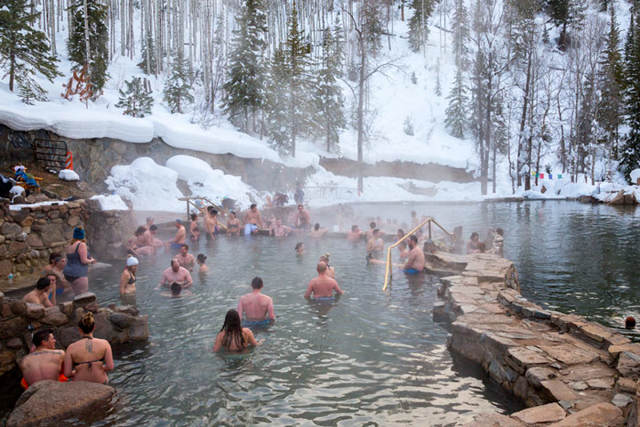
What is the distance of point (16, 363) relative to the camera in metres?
5.77

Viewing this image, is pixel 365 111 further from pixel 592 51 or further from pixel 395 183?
pixel 592 51

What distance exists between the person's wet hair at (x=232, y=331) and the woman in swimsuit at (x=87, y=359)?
5.21 ft

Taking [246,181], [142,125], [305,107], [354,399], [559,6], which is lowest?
[354,399]

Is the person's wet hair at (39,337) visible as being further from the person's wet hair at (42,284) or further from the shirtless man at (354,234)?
the shirtless man at (354,234)

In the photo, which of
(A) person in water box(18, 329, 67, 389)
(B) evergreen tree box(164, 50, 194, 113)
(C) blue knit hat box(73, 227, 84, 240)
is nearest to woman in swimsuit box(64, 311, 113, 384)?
(A) person in water box(18, 329, 67, 389)

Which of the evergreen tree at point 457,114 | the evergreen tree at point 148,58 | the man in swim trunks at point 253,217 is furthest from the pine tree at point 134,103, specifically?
the evergreen tree at point 457,114

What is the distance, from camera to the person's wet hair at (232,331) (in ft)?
20.3

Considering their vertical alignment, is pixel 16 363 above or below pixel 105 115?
below

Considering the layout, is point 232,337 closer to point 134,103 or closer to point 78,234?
point 78,234

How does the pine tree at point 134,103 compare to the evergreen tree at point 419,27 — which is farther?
the evergreen tree at point 419,27

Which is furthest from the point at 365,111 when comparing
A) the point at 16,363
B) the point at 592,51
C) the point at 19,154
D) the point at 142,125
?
the point at 16,363

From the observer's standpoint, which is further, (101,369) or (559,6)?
(559,6)

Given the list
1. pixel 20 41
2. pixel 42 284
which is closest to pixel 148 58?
pixel 20 41

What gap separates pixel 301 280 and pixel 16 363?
20.2ft
